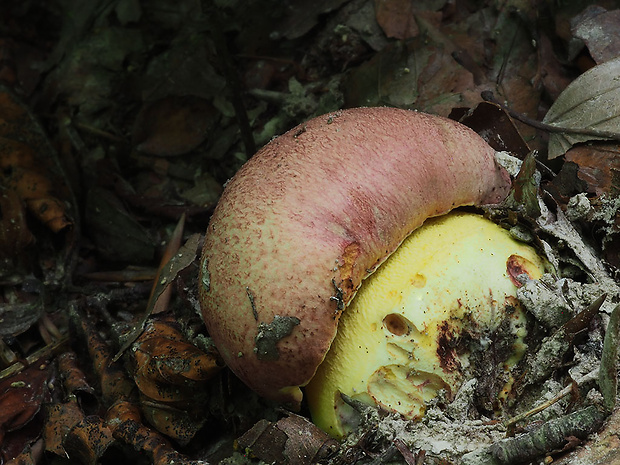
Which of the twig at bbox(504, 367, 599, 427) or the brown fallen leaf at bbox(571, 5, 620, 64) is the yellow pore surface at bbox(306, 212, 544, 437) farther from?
the brown fallen leaf at bbox(571, 5, 620, 64)

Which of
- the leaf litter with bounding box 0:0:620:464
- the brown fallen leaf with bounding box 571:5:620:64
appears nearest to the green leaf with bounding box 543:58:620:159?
the leaf litter with bounding box 0:0:620:464

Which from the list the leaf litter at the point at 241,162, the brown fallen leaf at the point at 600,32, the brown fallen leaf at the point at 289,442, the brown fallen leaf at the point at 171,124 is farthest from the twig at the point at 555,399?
the brown fallen leaf at the point at 171,124

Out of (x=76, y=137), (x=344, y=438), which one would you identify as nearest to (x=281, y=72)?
(x=76, y=137)

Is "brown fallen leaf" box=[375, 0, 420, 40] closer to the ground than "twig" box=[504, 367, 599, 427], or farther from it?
farther from it

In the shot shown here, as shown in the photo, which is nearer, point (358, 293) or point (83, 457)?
point (358, 293)

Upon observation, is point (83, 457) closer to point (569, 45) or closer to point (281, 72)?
point (281, 72)

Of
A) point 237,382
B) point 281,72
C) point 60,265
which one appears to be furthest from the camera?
point 281,72

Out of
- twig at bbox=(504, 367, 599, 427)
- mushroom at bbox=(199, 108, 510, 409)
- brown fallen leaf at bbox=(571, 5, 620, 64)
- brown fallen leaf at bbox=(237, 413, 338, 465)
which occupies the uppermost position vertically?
brown fallen leaf at bbox=(571, 5, 620, 64)

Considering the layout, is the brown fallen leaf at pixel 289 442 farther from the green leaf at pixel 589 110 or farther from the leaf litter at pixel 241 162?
the green leaf at pixel 589 110
